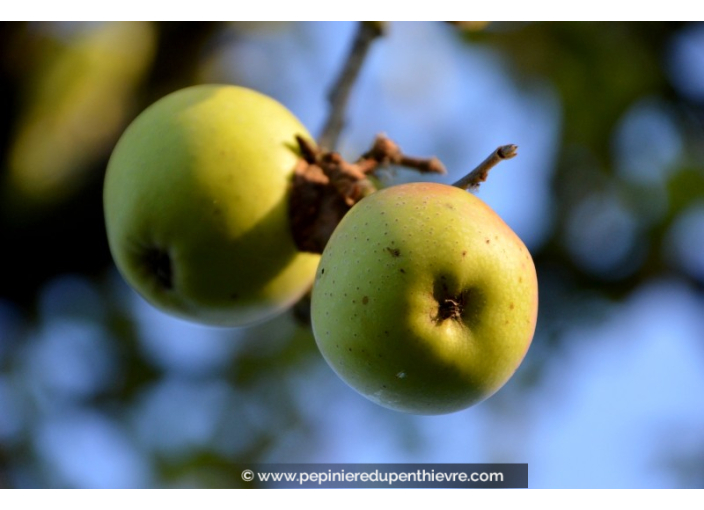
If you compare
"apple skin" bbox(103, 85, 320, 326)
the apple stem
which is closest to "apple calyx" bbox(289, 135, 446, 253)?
"apple skin" bbox(103, 85, 320, 326)

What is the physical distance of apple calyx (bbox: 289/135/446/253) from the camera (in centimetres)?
144

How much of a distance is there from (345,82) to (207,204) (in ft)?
1.23

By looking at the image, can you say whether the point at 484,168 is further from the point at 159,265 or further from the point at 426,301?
the point at 159,265

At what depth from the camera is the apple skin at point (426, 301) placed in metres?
1.11

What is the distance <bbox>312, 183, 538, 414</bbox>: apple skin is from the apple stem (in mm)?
64

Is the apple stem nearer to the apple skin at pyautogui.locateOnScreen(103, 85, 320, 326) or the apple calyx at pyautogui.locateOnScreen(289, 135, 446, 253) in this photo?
the apple calyx at pyautogui.locateOnScreen(289, 135, 446, 253)

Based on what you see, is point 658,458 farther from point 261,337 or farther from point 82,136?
point 82,136

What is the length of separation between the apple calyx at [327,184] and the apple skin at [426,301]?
0.25m

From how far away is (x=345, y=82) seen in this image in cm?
157

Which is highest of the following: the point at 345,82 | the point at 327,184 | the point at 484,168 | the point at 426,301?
the point at 345,82

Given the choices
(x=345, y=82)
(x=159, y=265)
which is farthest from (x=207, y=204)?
(x=345, y=82)

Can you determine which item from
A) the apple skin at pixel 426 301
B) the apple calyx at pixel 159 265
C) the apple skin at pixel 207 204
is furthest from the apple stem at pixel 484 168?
the apple calyx at pixel 159 265

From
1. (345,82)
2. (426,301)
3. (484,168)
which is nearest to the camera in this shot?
(426,301)
